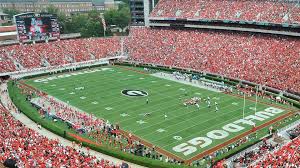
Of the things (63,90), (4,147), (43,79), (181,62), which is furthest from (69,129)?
(181,62)

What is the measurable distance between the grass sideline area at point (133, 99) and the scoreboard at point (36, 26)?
542 inches

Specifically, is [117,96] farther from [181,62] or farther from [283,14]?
[283,14]

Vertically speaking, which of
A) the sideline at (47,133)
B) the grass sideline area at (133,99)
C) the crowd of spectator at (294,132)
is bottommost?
the sideline at (47,133)

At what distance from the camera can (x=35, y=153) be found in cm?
2578

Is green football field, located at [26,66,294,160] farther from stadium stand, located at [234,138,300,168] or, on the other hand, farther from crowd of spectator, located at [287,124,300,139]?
stadium stand, located at [234,138,300,168]

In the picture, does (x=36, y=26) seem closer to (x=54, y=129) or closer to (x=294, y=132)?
(x=54, y=129)

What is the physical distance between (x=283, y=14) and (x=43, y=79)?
38.8m

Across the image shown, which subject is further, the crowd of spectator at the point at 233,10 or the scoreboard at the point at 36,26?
the scoreboard at the point at 36,26

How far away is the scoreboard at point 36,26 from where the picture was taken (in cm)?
6500

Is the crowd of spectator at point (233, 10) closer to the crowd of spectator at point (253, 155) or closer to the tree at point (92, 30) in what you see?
the tree at point (92, 30)

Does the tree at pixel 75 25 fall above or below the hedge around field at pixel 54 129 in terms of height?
above

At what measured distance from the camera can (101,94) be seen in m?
47.7

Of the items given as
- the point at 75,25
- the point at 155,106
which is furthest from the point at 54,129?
the point at 75,25

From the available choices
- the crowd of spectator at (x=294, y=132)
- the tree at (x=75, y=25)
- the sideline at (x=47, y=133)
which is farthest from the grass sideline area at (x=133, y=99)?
the tree at (x=75, y=25)
